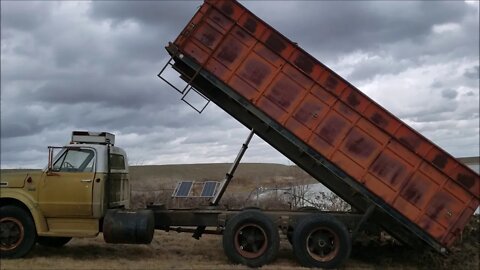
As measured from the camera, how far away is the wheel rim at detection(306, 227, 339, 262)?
9500 mm

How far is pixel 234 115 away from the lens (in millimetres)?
10312

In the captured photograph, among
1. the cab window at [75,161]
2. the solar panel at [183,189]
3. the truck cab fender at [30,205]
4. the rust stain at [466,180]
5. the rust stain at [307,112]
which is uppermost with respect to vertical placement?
the rust stain at [466,180]

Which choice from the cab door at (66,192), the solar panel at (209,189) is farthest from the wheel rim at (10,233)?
the solar panel at (209,189)

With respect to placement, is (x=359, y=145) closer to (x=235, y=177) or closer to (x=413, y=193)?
(x=413, y=193)

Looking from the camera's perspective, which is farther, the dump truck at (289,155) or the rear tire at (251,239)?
the rear tire at (251,239)

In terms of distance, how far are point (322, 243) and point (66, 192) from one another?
4735 mm

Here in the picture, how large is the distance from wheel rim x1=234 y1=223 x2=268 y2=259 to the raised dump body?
166cm

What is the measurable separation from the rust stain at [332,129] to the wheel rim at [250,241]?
2.01 m

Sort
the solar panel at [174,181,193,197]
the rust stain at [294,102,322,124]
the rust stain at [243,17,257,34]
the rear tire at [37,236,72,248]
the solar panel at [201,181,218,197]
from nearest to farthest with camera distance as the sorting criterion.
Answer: the rust stain at [294,102,322,124] → the rust stain at [243,17,257,34] → the rear tire at [37,236,72,248] → the solar panel at [201,181,218,197] → the solar panel at [174,181,193,197]

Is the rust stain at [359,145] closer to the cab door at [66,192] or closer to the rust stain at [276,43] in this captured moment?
the rust stain at [276,43]

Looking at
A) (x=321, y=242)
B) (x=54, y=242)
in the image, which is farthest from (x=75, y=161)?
(x=321, y=242)

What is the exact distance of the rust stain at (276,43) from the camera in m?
9.56

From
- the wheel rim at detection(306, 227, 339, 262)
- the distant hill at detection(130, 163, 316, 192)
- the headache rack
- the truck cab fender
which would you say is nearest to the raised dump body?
the wheel rim at detection(306, 227, 339, 262)

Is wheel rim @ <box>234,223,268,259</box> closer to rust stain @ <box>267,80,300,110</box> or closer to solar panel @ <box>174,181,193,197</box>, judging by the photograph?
rust stain @ <box>267,80,300,110</box>
